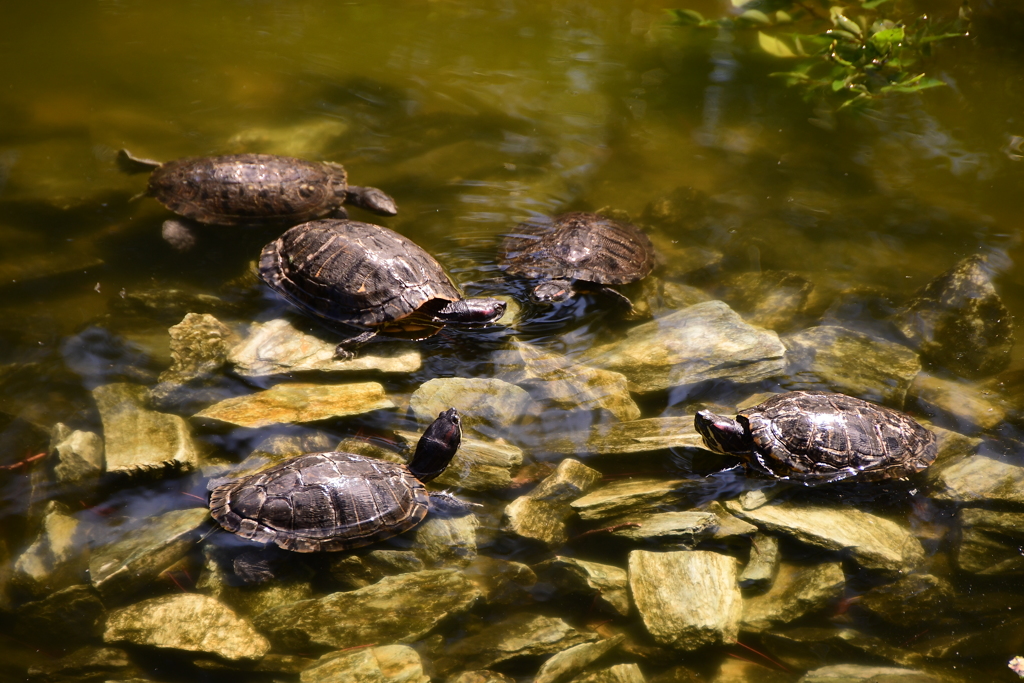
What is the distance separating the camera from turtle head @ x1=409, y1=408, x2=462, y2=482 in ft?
12.2

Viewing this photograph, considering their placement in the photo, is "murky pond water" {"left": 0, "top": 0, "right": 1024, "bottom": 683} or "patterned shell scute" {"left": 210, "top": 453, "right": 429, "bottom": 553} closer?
"murky pond water" {"left": 0, "top": 0, "right": 1024, "bottom": 683}

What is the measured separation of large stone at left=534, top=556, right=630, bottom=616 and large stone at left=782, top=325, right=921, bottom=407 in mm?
2026

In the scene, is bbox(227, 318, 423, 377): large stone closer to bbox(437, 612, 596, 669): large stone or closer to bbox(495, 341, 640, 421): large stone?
bbox(495, 341, 640, 421): large stone

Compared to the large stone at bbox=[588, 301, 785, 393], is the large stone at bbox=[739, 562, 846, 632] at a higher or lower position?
lower

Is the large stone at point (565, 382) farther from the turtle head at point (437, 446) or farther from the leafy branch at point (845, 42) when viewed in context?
the leafy branch at point (845, 42)

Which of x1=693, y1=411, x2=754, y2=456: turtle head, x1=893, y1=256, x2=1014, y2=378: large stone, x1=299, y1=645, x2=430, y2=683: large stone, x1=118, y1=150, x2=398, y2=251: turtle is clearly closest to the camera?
x1=299, y1=645, x2=430, y2=683: large stone

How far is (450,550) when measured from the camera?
141 inches

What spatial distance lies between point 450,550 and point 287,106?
5871 mm

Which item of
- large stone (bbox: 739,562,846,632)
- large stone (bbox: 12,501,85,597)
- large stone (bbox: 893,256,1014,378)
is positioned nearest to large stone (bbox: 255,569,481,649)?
large stone (bbox: 12,501,85,597)

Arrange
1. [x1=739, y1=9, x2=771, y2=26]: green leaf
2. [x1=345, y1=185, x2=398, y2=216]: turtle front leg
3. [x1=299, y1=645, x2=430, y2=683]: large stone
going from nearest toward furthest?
1. [x1=299, y1=645, x2=430, y2=683]: large stone
2. [x1=345, y1=185, x2=398, y2=216]: turtle front leg
3. [x1=739, y1=9, x2=771, y2=26]: green leaf

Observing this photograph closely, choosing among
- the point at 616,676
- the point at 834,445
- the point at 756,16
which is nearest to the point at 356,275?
the point at 616,676

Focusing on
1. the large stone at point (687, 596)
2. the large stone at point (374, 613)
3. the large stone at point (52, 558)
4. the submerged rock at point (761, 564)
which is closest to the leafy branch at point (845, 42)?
the submerged rock at point (761, 564)

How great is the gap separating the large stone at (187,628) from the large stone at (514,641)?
95cm

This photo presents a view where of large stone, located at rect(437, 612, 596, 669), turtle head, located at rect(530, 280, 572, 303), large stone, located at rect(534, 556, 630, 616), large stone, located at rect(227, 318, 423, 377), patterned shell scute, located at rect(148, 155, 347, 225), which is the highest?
patterned shell scute, located at rect(148, 155, 347, 225)
